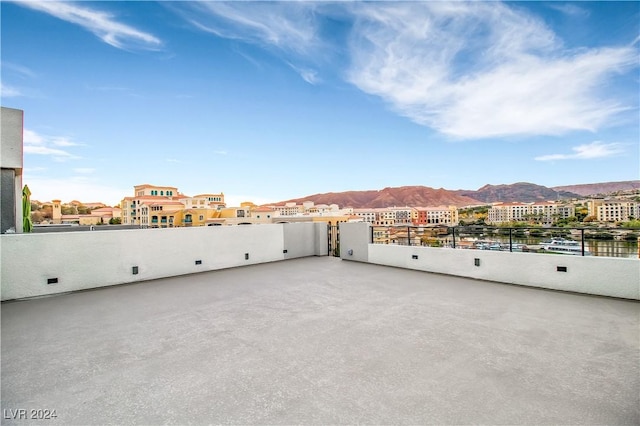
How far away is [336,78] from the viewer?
14.0 meters

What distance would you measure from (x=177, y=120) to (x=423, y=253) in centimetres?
1382

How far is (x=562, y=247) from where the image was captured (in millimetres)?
4793

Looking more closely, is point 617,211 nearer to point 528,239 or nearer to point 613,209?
point 613,209

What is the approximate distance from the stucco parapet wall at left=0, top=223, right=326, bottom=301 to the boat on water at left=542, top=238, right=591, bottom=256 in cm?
573

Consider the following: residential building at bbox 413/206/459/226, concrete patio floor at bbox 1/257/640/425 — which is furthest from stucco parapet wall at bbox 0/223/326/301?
residential building at bbox 413/206/459/226

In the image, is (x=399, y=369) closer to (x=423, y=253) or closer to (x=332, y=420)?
(x=332, y=420)

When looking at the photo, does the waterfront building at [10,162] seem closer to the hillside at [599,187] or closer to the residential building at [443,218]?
the residential building at [443,218]

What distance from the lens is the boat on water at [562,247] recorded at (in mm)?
4629

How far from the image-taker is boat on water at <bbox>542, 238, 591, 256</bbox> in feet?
15.2

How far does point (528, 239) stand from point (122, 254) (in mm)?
7510

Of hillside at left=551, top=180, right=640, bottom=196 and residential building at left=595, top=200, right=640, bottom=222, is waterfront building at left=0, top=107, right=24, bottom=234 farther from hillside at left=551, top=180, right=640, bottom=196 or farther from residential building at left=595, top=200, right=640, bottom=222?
hillside at left=551, top=180, right=640, bottom=196

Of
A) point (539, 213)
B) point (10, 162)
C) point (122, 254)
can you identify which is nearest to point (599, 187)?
point (539, 213)

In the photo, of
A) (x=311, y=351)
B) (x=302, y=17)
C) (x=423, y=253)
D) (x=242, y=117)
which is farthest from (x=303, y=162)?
(x=311, y=351)

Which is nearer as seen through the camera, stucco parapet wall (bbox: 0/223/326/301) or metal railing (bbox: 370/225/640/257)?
metal railing (bbox: 370/225/640/257)
